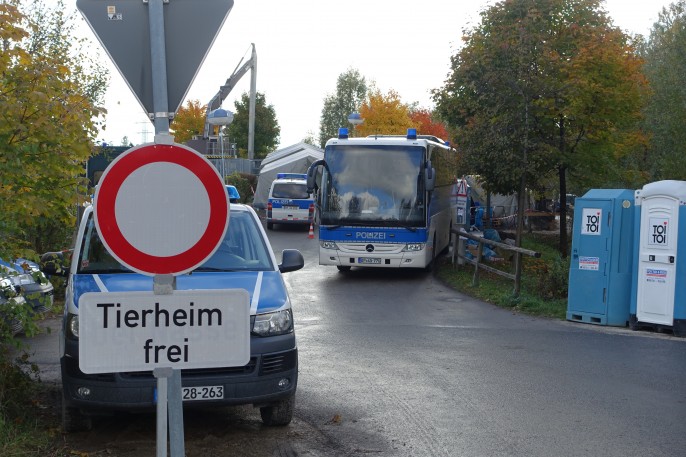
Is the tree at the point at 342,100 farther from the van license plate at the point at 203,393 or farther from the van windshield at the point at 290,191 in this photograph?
the van license plate at the point at 203,393

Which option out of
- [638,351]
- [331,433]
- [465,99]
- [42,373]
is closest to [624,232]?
[638,351]

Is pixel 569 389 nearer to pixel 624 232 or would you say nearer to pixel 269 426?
pixel 269 426

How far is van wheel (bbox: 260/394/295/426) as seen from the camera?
7.36 meters

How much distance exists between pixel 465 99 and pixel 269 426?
21.7 meters

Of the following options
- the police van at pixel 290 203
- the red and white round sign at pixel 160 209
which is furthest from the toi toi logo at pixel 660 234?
the police van at pixel 290 203

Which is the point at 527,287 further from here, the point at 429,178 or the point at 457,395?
the point at 457,395

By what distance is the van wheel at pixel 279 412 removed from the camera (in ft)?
24.2

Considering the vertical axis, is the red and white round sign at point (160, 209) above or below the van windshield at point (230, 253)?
above

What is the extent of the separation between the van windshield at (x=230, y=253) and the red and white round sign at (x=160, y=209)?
373 cm

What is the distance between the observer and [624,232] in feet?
45.0

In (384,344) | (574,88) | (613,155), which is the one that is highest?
(574,88)

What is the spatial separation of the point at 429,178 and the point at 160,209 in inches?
635

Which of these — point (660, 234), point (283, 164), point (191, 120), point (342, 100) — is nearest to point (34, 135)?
point (660, 234)

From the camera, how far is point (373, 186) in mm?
20109
